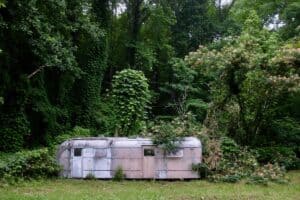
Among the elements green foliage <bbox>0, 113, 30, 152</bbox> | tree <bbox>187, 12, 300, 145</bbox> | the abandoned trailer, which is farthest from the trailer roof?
green foliage <bbox>0, 113, 30, 152</bbox>

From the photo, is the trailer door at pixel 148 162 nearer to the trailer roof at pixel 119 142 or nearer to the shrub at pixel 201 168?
the trailer roof at pixel 119 142

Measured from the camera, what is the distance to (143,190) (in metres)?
13.3

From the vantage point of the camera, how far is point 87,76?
80.3ft

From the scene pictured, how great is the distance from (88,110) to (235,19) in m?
15.1

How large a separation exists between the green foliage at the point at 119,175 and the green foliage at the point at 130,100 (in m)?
3.37

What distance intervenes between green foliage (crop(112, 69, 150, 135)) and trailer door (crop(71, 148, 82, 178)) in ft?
10.8

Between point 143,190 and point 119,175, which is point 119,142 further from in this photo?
point 143,190

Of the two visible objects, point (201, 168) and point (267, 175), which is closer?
point (267, 175)

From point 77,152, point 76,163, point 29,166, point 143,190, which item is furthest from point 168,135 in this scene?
point 29,166

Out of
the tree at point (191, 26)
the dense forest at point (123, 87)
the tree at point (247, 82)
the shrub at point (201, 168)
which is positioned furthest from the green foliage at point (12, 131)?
the tree at point (191, 26)

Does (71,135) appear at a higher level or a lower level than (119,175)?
higher

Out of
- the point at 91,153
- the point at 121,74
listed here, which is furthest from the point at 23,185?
the point at 121,74

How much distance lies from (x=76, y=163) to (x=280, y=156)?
345 inches

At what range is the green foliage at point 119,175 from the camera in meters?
15.7
